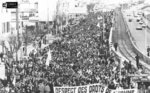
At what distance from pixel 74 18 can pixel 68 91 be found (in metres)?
1.10

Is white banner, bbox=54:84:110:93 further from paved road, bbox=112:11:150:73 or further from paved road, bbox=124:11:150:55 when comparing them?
paved road, bbox=124:11:150:55

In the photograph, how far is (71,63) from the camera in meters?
5.92

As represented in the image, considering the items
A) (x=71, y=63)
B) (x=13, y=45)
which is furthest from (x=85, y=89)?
(x=13, y=45)

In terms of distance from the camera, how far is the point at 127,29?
5.82m

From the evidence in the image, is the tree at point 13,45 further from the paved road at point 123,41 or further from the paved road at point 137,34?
the paved road at point 137,34

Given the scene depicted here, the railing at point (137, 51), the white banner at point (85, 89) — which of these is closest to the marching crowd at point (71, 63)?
the white banner at point (85, 89)

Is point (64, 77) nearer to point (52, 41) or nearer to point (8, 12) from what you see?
point (52, 41)

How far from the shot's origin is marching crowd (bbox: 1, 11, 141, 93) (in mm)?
5852

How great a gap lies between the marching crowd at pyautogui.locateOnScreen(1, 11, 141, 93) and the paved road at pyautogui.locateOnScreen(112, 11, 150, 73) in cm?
12

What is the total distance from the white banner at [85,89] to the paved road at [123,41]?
23.2 inches

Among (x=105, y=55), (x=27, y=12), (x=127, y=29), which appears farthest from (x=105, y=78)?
(x=27, y=12)

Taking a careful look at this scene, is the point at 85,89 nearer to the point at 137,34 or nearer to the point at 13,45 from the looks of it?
the point at 137,34

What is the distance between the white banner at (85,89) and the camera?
5715 mm

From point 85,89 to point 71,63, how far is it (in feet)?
1.52
